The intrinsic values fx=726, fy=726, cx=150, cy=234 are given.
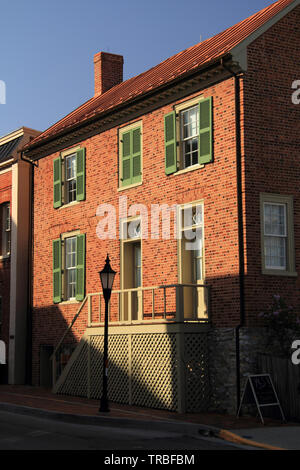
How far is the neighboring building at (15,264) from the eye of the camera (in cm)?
2462

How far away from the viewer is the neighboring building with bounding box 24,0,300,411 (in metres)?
16.7

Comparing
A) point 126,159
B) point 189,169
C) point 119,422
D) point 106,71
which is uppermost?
point 106,71

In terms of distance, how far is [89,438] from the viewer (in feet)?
41.3

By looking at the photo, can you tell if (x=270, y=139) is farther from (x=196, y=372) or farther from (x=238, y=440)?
(x=238, y=440)

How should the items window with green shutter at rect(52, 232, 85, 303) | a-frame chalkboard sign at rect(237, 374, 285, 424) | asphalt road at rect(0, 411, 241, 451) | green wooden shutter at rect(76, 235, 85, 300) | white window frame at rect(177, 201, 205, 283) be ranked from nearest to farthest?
asphalt road at rect(0, 411, 241, 451) < a-frame chalkboard sign at rect(237, 374, 285, 424) < white window frame at rect(177, 201, 205, 283) < green wooden shutter at rect(76, 235, 85, 300) < window with green shutter at rect(52, 232, 85, 303)

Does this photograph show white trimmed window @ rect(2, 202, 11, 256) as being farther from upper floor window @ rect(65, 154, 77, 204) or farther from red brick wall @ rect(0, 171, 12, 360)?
upper floor window @ rect(65, 154, 77, 204)

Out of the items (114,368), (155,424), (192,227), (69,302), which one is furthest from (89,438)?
(69,302)

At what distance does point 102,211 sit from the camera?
21438 millimetres

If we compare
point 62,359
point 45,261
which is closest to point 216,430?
point 62,359

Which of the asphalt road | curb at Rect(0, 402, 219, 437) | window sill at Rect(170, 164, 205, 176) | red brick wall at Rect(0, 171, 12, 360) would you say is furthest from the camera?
red brick wall at Rect(0, 171, 12, 360)

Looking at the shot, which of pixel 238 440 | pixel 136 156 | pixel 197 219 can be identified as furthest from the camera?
pixel 136 156

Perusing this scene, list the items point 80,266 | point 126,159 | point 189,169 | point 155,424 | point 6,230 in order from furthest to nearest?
point 6,230
point 80,266
point 126,159
point 189,169
point 155,424

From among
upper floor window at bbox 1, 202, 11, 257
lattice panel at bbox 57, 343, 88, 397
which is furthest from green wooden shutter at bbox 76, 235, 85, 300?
upper floor window at bbox 1, 202, 11, 257

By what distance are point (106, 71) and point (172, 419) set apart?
1599cm
